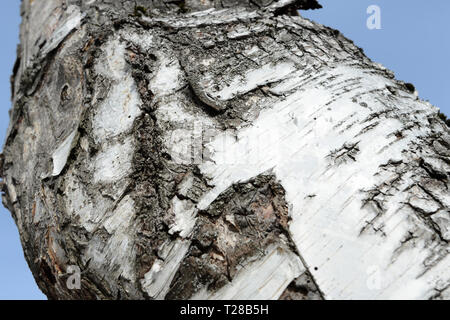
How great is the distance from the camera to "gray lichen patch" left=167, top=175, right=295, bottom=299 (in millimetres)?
1582

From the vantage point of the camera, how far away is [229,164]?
1729mm

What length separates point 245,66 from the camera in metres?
2.03

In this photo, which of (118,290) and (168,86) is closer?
(118,290)

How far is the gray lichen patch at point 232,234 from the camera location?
1.58 meters

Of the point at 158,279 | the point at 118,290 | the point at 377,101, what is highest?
the point at 377,101

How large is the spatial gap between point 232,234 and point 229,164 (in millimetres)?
275

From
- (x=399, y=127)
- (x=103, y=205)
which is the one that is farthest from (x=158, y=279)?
(x=399, y=127)

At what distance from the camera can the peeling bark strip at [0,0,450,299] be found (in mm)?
1539

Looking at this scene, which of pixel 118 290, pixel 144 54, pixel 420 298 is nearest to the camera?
pixel 420 298

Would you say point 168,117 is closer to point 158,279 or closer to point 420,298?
point 158,279

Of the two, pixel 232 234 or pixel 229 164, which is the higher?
pixel 229 164

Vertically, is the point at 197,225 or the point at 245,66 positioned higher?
the point at 245,66

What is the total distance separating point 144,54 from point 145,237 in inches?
36.8

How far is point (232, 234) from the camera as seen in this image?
1.63 metres
